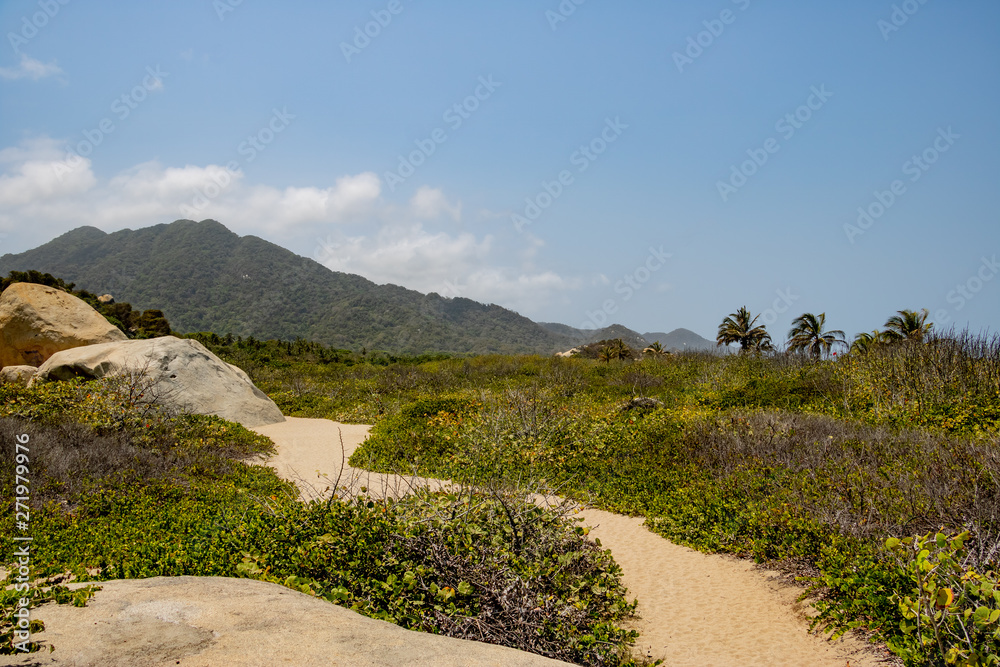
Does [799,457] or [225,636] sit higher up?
[799,457]

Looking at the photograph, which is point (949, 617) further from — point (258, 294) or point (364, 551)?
point (258, 294)

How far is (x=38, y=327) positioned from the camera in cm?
1577

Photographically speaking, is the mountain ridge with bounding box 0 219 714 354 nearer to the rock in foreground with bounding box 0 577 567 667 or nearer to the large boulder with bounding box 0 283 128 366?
the large boulder with bounding box 0 283 128 366

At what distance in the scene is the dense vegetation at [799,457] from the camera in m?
4.88

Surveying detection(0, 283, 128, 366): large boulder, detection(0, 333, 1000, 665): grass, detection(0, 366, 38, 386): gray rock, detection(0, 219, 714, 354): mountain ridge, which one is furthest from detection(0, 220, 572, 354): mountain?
detection(0, 333, 1000, 665): grass

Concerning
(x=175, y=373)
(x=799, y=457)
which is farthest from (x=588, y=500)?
(x=175, y=373)

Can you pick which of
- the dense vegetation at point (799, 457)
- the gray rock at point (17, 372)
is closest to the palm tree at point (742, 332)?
the dense vegetation at point (799, 457)

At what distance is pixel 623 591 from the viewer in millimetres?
5773

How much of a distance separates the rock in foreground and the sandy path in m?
1.84

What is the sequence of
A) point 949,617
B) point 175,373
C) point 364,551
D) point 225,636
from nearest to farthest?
point 225,636
point 949,617
point 364,551
point 175,373

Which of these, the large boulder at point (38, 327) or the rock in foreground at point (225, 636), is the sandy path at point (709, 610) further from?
the large boulder at point (38, 327)

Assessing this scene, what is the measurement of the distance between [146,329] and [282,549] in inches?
1429

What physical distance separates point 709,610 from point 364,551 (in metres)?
3.53

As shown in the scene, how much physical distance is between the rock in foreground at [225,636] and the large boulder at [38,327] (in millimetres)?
15909
